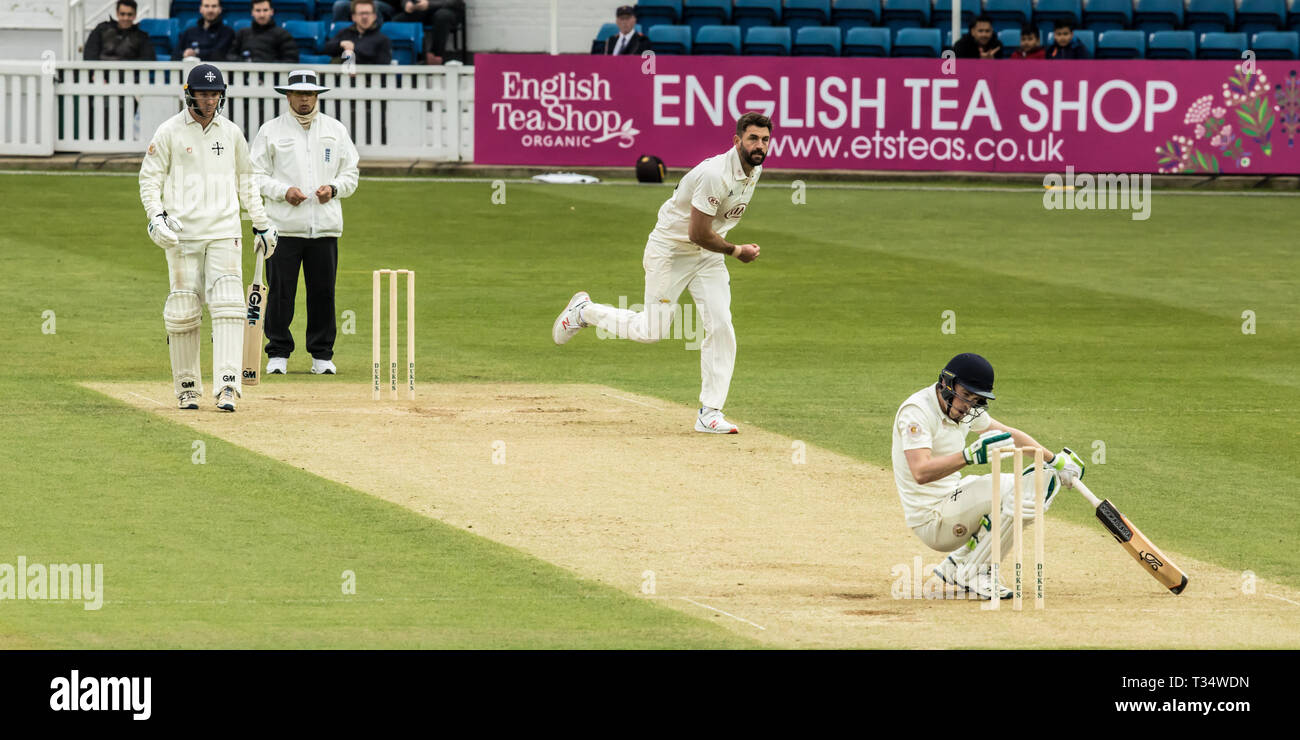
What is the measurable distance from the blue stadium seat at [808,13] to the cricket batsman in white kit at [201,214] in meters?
17.7

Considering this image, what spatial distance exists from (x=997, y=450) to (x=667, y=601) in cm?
A: 152

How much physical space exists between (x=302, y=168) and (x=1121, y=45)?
16314 millimetres

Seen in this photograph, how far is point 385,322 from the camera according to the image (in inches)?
695

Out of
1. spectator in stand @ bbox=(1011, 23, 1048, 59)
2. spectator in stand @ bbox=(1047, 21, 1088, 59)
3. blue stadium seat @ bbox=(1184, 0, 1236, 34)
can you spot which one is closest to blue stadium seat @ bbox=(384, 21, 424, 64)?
spectator in stand @ bbox=(1011, 23, 1048, 59)


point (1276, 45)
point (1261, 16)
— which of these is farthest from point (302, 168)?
point (1261, 16)

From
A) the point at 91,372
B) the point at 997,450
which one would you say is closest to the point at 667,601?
the point at 997,450

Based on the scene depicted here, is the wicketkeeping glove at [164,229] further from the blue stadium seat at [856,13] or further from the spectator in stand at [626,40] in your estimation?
the blue stadium seat at [856,13]

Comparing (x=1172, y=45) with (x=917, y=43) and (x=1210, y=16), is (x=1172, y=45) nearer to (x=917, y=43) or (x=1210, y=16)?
(x=1210, y=16)

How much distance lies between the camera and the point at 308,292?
49.5 feet

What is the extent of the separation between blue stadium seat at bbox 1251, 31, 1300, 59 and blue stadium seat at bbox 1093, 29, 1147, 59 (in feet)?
4.98

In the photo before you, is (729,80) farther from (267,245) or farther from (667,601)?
(667,601)

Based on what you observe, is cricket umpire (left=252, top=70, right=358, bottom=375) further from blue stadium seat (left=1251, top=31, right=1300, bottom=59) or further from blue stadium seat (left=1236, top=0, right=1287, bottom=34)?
blue stadium seat (left=1236, top=0, right=1287, bottom=34)

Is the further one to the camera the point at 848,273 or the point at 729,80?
the point at 729,80

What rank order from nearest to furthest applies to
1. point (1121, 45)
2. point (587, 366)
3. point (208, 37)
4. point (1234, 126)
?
1. point (587, 366)
2. point (1234, 126)
3. point (208, 37)
4. point (1121, 45)
